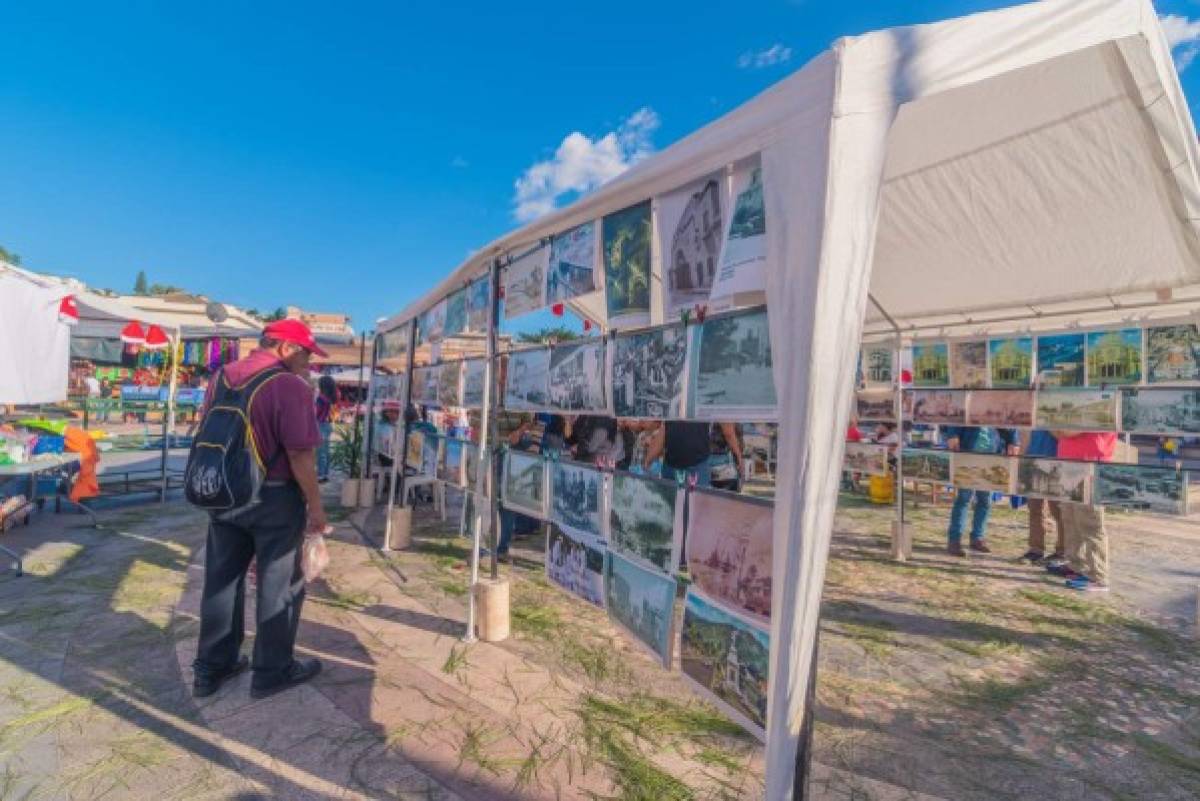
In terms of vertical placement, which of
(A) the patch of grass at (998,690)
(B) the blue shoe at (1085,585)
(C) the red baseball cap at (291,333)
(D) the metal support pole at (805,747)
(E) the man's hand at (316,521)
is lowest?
(A) the patch of grass at (998,690)

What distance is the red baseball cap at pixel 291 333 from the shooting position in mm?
3141

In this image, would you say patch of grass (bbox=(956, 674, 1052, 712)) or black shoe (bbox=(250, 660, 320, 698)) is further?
patch of grass (bbox=(956, 674, 1052, 712))

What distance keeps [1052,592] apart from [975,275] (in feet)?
9.94

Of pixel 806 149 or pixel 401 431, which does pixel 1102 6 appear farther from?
pixel 401 431

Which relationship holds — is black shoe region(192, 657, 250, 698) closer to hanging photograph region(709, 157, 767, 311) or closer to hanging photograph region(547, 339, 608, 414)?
hanging photograph region(547, 339, 608, 414)

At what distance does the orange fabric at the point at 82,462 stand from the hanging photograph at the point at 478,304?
5.57m

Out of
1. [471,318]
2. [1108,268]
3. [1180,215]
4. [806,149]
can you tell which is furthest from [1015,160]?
[471,318]

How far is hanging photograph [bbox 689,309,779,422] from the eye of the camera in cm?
211

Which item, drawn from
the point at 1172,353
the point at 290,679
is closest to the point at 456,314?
the point at 290,679

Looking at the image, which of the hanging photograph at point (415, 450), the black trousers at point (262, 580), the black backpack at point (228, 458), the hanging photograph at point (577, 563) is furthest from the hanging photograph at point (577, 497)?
the hanging photograph at point (415, 450)

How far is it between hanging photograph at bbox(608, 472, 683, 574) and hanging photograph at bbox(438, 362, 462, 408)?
240cm

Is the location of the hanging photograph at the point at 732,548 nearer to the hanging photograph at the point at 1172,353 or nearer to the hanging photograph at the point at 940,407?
the hanging photograph at the point at 1172,353

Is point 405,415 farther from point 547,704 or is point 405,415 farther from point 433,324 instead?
point 547,704

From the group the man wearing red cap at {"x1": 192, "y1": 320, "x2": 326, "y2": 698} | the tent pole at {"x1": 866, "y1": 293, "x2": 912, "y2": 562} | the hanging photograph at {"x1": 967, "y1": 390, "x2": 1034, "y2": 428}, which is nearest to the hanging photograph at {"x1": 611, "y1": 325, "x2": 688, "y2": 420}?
the man wearing red cap at {"x1": 192, "y1": 320, "x2": 326, "y2": 698}
